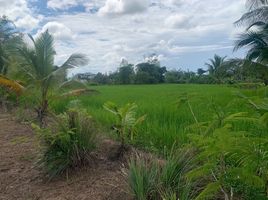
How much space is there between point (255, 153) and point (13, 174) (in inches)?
174

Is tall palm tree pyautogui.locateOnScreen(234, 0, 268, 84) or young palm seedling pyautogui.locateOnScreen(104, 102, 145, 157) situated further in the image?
tall palm tree pyautogui.locateOnScreen(234, 0, 268, 84)

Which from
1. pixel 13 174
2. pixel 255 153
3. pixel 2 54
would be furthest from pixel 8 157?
pixel 2 54

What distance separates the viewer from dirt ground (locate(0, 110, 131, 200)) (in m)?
4.54

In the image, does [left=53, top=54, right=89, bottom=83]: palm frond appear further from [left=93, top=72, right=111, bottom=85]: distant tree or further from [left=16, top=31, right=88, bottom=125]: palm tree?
[left=93, top=72, right=111, bottom=85]: distant tree

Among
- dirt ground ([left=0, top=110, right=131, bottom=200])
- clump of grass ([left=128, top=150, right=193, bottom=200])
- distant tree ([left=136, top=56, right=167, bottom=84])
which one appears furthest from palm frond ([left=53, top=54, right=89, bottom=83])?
distant tree ([left=136, top=56, right=167, bottom=84])

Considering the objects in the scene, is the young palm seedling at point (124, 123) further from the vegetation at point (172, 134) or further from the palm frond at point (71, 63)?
the palm frond at point (71, 63)

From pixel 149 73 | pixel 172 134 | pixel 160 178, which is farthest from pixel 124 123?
pixel 149 73

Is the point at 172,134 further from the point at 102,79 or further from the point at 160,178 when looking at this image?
the point at 102,79

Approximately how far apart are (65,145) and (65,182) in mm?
497

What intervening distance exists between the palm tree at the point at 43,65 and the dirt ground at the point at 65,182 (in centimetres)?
385

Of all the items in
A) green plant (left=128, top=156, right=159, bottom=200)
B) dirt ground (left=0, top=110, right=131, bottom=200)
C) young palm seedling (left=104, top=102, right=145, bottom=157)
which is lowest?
dirt ground (left=0, top=110, right=131, bottom=200)

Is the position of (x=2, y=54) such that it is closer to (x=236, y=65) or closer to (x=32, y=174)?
(x=236, y=65)

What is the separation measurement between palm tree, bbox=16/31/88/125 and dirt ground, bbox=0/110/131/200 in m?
3.85

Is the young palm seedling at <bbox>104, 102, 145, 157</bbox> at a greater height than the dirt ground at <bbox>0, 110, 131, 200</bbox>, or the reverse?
the young palm seedling at <bbox>104, 102, 145, 157</bbox>
